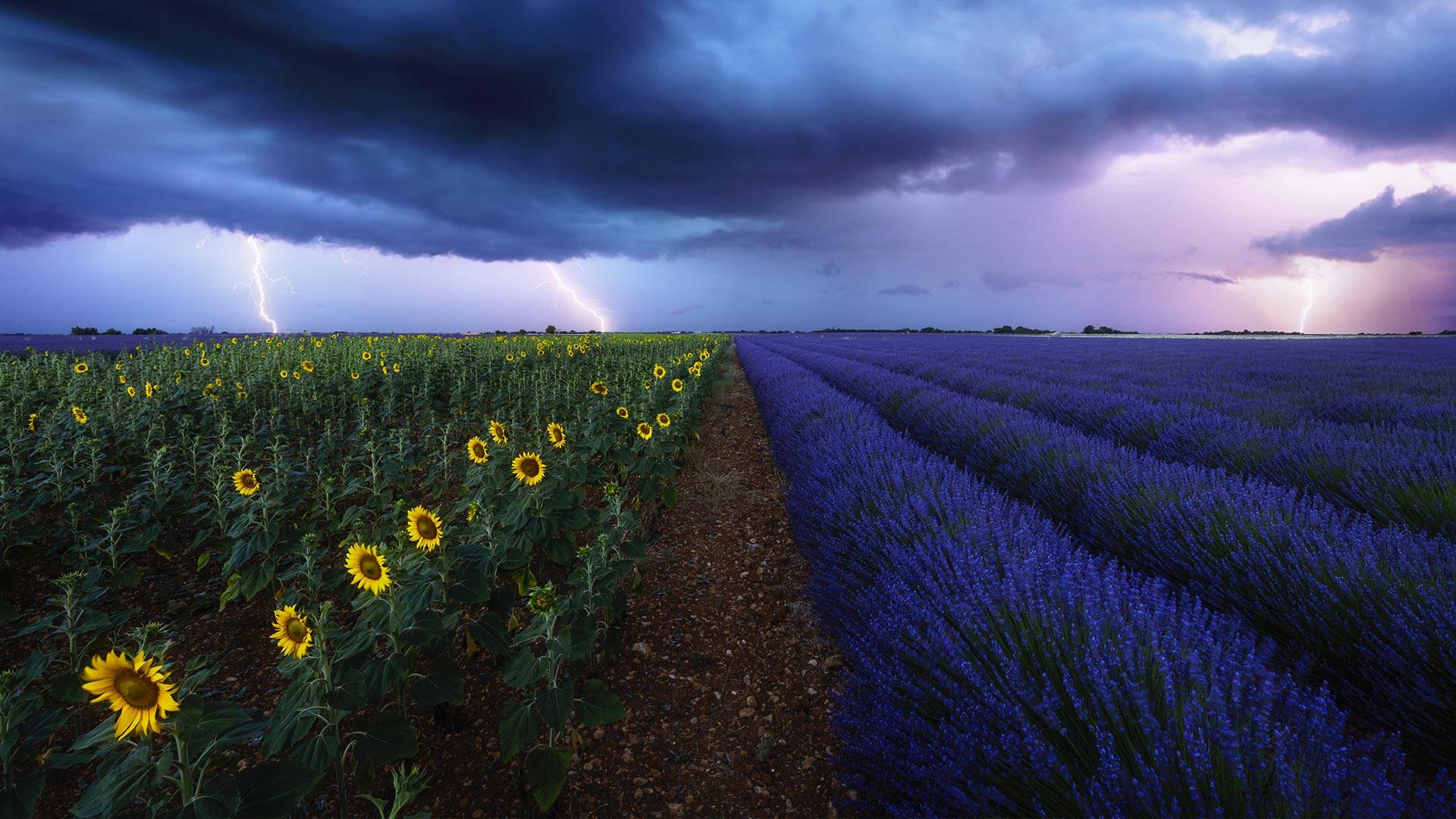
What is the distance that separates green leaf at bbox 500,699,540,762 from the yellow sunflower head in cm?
110

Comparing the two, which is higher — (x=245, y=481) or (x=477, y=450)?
(x=477, y=450)

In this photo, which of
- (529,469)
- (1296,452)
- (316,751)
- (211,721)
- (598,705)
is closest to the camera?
(211,721)

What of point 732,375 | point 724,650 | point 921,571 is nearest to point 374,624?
point 724,650

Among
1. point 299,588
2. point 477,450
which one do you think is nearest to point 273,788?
point 477,450

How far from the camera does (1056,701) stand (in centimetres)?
107

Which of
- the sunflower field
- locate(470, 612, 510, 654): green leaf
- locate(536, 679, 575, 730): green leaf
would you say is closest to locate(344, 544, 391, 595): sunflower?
the sunflower field

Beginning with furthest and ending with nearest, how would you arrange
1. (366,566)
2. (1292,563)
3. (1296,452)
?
(1296,452) → (1292,563) → (366,566)

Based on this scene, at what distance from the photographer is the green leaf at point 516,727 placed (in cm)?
145

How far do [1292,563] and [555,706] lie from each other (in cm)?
248

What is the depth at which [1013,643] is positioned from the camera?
1268 mm

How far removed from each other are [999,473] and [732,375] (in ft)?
41.7

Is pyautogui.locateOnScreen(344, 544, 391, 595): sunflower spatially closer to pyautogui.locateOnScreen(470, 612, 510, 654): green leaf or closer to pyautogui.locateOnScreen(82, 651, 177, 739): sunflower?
pyautogui.locateOnScreen(470, 612, 510, 654): green leaf

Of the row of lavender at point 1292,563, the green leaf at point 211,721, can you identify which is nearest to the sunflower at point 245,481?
the green leaf at point 211,721

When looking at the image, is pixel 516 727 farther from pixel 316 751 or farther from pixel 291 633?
pixel 291 633
